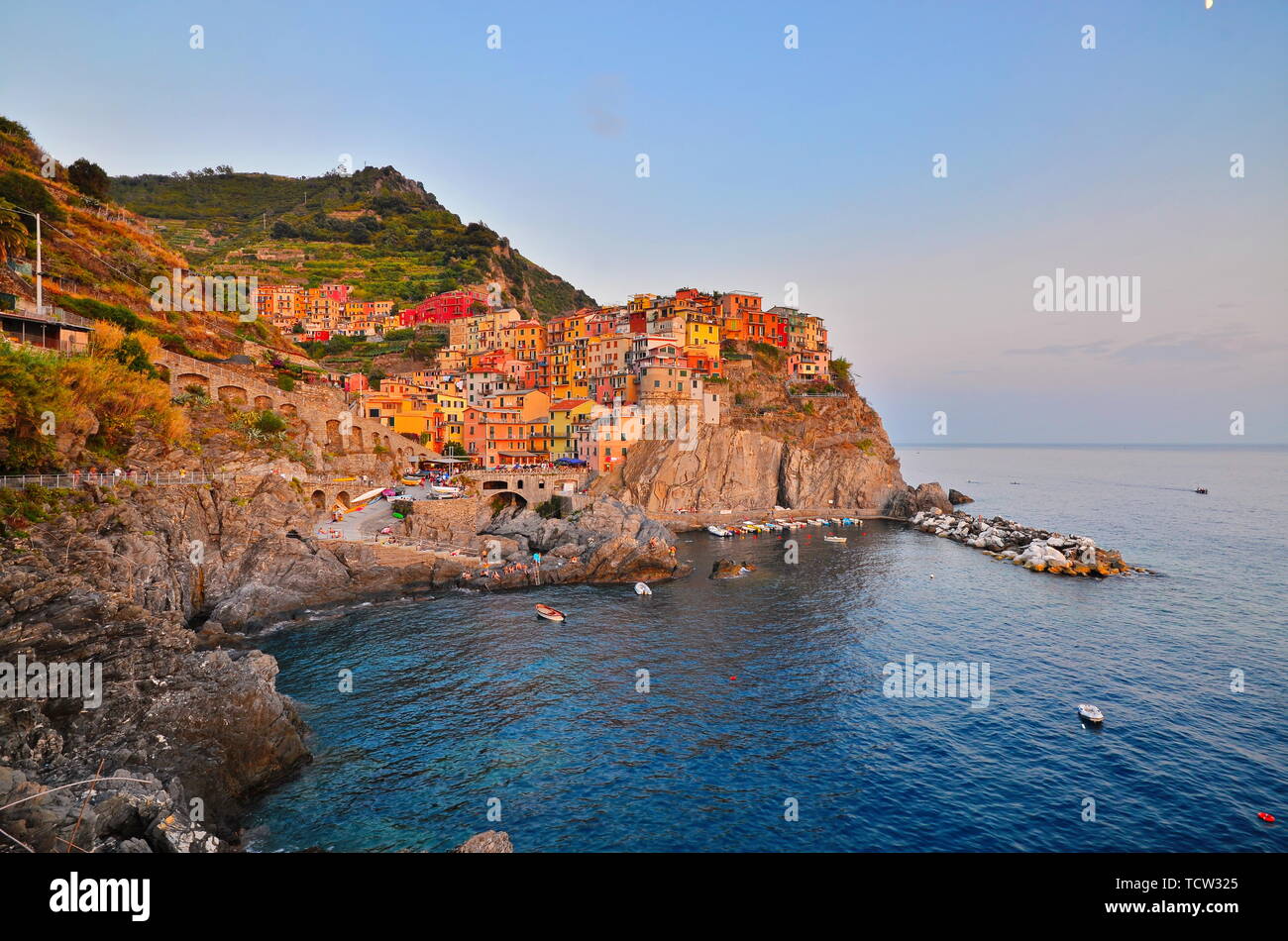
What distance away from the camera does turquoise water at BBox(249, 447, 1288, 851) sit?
20938 millimetres

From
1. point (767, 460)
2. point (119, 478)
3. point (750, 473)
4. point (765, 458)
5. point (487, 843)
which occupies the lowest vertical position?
point (487, 843)

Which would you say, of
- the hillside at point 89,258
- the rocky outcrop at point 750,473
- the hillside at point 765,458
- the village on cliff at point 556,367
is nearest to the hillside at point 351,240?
the village on cliff at point 556,367

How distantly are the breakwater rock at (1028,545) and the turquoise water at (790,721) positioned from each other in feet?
14.1

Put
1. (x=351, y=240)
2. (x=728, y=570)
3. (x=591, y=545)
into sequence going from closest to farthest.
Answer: (x=591, y=545), (x=728, y=570), (x=351, y=240)

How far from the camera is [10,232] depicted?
1983 inches

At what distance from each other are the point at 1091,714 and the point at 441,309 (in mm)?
115916

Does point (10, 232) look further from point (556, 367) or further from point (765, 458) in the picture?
point (765, 458)

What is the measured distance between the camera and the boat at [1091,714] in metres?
28.0

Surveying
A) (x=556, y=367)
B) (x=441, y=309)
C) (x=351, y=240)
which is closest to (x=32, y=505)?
(x=556, y=367)

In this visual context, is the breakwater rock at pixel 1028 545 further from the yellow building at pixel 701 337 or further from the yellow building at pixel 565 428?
the yellow building at pixel 565 428

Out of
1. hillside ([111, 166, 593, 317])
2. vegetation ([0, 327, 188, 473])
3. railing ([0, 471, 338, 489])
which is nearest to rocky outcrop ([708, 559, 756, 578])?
railing ([0, 471, 338, 489])

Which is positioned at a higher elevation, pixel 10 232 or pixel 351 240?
pixel 351 240

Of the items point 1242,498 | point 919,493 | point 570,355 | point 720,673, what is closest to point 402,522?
point 720,673
